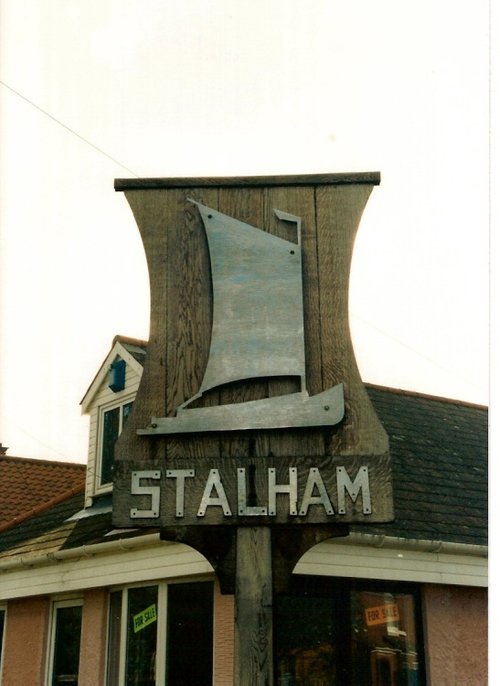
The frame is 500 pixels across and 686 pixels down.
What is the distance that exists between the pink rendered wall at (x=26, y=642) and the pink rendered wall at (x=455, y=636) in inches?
185

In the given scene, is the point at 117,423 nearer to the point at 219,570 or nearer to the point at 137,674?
the point at 137,674

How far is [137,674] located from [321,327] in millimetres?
5654

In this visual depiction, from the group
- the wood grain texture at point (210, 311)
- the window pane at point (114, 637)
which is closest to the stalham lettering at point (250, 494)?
the wood grain texture at point (210, 311)

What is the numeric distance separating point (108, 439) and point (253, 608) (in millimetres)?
6701

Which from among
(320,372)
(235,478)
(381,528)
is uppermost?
(320,372)

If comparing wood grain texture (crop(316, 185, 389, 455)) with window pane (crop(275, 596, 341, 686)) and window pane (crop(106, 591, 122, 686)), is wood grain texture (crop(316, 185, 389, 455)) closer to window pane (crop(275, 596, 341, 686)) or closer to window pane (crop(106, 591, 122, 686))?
window pane (crop(275, 596, 341, 686))

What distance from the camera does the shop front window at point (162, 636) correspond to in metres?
8.66

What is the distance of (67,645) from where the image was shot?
1036 cm

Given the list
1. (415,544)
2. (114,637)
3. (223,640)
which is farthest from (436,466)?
(114,637)

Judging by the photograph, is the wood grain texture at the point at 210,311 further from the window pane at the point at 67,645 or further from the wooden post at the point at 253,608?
the window pane at the point at 67,645

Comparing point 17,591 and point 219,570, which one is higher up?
point 219,570

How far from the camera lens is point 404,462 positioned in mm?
10695

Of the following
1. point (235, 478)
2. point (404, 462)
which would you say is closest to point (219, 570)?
point (235, 478)

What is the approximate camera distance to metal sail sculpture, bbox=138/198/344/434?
5.07 m
